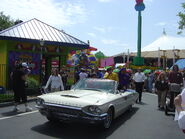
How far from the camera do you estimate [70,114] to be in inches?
222

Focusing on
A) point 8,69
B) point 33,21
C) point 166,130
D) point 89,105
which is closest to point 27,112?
point 89,105

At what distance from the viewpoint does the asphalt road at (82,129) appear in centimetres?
561

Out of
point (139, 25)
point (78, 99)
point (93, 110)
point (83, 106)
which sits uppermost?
point (139, 25)

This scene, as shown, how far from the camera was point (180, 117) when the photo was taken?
2834 millimetres

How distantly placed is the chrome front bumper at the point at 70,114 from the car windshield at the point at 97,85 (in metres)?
1.56

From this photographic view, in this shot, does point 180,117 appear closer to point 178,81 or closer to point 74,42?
point 178,81

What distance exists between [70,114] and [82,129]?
2.63 feet

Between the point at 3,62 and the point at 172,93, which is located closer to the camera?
the point at 172,93

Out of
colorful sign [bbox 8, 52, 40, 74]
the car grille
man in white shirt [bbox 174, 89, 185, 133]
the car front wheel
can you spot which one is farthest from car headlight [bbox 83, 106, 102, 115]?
colorful sign [bbox 8, 52, 40, 74]

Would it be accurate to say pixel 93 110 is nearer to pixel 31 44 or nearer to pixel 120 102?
pixel 120 102

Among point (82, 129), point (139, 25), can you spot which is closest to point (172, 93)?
point (82, 129)

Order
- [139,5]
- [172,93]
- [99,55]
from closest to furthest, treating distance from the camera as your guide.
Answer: [172,93] → [99,55] → [139,5]

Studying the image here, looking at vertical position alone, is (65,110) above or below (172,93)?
below

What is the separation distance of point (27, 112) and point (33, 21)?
11.8 m
